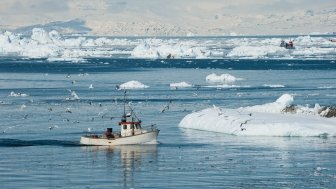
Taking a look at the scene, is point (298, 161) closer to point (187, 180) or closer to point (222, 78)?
point (187, 180)

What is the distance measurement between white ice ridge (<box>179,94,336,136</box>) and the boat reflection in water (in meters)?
6.24

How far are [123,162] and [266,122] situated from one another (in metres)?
11.7

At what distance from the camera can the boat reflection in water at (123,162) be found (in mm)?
36844

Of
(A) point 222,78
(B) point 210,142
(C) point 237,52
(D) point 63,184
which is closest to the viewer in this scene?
(D) point 63,184

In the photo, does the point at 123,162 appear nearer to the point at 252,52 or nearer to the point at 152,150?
the point at 152,150

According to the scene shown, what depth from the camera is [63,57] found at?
183 m

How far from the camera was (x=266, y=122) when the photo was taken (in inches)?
1989

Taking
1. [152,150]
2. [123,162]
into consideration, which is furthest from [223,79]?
[123,162]

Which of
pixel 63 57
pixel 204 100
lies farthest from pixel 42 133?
pixel 63 57

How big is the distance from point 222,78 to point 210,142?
55.4 meters

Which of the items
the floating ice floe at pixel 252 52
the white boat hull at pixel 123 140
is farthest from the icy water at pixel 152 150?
the floating ice floe at pixel 252 52

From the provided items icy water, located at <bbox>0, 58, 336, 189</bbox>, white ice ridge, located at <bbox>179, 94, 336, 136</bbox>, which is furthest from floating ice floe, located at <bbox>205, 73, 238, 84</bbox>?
white ice ridge, located at <bbox>179, 94, 336, 136</bbox>

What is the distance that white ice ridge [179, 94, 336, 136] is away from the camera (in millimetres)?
49469

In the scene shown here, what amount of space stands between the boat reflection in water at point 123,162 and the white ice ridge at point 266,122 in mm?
6238
